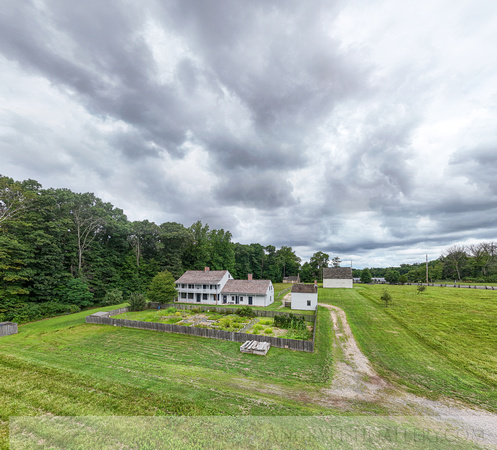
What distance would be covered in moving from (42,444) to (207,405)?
6.05 m

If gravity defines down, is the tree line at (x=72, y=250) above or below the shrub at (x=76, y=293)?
above

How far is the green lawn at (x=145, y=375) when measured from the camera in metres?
10.1

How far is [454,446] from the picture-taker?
26.1ft

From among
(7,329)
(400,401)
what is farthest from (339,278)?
(7,329)

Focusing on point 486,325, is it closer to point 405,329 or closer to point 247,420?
point 405,329

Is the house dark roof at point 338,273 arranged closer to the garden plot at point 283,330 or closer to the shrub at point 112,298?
the garden plot at point 283,330

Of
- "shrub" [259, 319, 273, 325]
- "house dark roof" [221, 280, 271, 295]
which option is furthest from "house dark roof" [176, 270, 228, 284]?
"shrub" [259, 319, 273, 325]

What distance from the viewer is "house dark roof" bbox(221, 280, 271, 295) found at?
36.4m

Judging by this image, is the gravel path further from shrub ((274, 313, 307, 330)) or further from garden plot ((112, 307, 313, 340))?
shrub ((274, 313, 307, 330))

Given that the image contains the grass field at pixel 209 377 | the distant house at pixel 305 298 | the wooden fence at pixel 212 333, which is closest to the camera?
the grass field at pixel 209 377

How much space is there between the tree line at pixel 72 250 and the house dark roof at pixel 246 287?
18.6 m

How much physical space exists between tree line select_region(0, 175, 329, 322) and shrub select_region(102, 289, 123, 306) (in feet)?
4.35

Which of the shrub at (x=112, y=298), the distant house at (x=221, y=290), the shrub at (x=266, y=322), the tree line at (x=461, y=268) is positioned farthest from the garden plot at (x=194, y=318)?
the tree line at (x=461, y=268)

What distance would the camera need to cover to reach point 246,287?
3791cm
